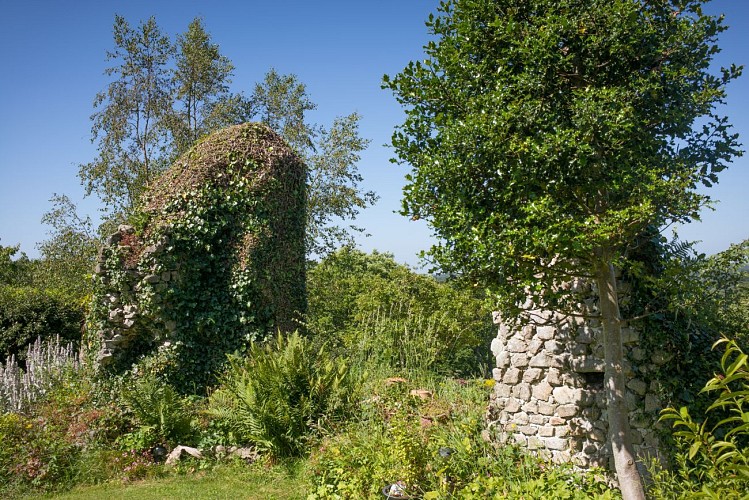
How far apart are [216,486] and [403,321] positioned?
4125 mm

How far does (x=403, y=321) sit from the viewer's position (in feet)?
30.1

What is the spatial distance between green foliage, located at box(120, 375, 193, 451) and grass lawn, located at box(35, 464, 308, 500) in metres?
0.72

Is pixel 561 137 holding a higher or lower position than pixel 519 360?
higher

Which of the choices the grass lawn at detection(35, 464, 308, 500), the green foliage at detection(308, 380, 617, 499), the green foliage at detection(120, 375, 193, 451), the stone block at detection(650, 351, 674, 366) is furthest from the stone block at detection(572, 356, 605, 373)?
the green foliage at detection(120, 375, 193, 451)

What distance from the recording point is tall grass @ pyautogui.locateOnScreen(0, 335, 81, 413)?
8016 mm

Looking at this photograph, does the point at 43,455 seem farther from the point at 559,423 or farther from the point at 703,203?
the point at 703,203

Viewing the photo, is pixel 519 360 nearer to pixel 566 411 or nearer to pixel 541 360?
pixel 541 360

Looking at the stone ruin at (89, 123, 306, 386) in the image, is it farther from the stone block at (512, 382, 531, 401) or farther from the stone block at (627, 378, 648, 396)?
the stone block at (627, 378, 648, 396)

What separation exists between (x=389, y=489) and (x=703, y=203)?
3.49 meters

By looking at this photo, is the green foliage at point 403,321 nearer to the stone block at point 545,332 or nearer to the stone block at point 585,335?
the stone block at point 545,332

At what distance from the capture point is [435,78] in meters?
4.52

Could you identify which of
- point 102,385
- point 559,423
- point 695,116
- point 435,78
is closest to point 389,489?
point 559,423

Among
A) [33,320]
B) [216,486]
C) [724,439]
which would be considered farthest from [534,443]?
[33,320]

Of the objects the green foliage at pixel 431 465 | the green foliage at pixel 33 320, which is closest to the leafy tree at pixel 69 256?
the green foliage at pixel 33 320
